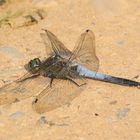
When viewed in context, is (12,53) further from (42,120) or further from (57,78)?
(42,120)

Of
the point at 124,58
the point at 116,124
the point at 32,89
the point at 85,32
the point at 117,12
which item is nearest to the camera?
the point at 116,124

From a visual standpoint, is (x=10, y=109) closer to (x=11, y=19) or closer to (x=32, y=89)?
(x=32, y=89)

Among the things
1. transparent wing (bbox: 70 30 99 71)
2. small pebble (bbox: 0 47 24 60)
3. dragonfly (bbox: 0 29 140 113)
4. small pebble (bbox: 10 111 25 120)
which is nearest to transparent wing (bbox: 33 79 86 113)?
dragonfly (bbox: 0 29 140 113)

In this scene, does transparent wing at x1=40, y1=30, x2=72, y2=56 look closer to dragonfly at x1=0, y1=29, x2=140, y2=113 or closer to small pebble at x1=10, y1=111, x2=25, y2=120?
dragonfly at x1=0, y1=29, x2=140, y2=113

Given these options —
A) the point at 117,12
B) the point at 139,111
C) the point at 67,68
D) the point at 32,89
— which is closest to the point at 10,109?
the point at 32,89

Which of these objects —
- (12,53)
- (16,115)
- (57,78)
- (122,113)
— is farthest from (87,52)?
(16,115)

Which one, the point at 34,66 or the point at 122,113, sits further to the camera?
the point at 34,66
